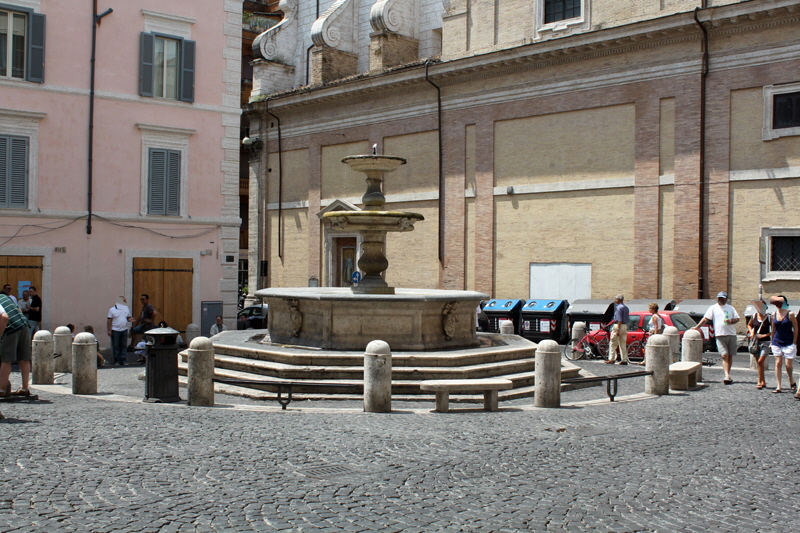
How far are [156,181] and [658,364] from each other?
13637mm

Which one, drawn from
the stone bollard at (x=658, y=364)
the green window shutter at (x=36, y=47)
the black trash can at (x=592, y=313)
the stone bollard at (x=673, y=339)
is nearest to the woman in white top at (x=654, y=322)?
the stone bollard at (x=673, y=339)

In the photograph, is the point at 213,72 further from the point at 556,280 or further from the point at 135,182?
the point at 556,280

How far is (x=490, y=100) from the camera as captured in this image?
90.2 feet

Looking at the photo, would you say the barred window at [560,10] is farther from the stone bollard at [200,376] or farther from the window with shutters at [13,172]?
the stone bollard at [200,376]

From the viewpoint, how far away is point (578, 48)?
2498cm

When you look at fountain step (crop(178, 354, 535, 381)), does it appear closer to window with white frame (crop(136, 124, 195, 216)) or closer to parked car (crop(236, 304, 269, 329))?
window with white frame (crop(136, 124, 195, 216))

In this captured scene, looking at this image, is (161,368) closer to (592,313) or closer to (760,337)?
(760,337)

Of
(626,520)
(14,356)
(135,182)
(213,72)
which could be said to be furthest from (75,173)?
(626,520)

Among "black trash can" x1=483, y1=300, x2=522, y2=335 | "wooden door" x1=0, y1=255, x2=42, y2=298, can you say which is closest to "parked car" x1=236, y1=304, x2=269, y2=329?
"black trash can" x1=483, y1=300, x2=522, y2=335

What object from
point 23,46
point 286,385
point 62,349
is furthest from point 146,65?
point 286,385

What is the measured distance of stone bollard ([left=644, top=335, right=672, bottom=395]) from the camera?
12.2 metres

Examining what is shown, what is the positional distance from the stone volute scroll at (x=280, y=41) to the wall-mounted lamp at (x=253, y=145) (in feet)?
12.0

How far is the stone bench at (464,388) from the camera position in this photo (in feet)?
34.1

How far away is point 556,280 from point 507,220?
2.58 meters
